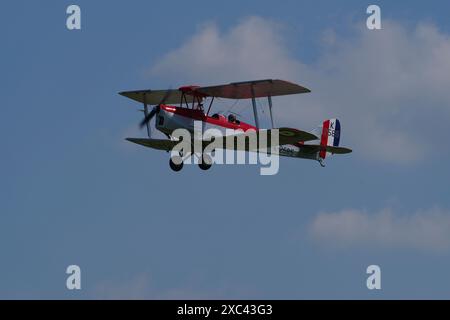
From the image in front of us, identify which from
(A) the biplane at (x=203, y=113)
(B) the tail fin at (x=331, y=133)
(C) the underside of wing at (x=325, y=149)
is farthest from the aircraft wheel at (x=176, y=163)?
(B) the tail fin at (x=331, y=133)

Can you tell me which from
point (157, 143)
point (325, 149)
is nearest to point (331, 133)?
point (325, 149)

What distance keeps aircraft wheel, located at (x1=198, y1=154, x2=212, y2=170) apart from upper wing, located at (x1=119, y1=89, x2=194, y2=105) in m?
2.30

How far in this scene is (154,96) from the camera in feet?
123

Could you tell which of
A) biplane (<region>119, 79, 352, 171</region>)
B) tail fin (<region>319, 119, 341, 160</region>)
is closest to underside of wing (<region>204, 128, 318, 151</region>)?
biplane (<region>119, 79, 352, 171</region>)

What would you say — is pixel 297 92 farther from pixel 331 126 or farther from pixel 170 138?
pixel 331 126

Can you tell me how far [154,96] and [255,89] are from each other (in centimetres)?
447

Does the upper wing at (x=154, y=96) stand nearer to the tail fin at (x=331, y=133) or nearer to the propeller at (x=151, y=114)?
the propeller at (x=151, y=114)

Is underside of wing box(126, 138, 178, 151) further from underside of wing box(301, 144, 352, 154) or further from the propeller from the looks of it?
underside of wing box(301, 144, 352, 154)

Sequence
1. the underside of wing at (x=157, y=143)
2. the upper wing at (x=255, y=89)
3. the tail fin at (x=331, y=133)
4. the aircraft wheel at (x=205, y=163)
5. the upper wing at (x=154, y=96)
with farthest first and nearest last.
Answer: the tail fin at (x=331, y=133) < the upper wing at (x=154, y=96) < the aircraft wheel at (x=205, y=163) < the underside of wing at (x=157, y=143) < the upper wing at (x=255, y=89)

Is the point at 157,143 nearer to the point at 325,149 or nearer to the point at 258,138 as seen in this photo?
the point at 258,138

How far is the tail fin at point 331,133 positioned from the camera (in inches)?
1641

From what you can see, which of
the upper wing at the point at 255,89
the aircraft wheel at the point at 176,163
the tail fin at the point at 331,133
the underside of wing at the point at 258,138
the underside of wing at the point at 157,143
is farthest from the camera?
the tail fin at the point at 331,133

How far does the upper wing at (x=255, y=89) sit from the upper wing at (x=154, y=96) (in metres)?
1.59
